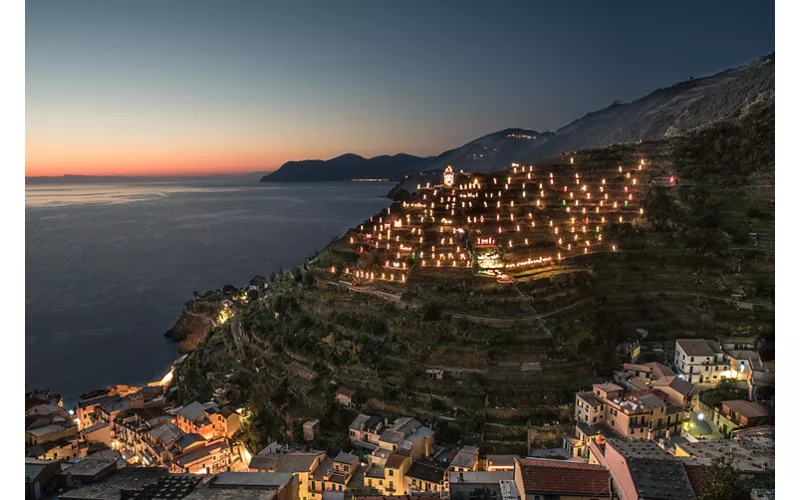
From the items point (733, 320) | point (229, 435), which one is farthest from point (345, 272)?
point (733, 320)

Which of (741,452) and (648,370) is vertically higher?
(648,370)

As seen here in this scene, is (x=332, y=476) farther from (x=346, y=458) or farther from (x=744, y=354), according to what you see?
(x=744, y=354)

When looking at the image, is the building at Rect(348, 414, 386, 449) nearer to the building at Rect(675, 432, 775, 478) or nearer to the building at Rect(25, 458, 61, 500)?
the building at Rect(25, 458, 61, 500)

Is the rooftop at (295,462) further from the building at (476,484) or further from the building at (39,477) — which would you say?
the building at (39,477)

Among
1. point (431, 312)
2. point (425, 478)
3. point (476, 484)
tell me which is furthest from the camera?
point (431, 312)

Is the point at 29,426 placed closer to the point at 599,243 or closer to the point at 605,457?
the point at 605,457

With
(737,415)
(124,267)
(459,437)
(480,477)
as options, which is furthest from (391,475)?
(124,267)
